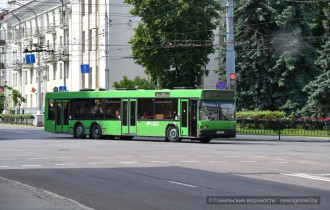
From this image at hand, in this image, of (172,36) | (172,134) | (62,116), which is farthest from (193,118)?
(172,36)

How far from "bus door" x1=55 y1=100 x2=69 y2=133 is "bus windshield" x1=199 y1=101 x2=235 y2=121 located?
10.2 metres

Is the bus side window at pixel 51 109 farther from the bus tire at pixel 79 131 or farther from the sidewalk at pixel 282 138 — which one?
the sidewalk at pixel 282 138

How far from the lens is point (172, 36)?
57.9m

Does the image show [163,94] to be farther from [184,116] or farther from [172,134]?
[172,134]

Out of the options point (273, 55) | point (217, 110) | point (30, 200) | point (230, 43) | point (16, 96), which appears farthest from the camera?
point (16, 96)

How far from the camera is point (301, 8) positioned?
58188 millimetres

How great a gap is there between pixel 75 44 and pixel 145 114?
37.6 meters

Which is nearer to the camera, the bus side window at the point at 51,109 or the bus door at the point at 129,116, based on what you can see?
the bus door at the point at 129,116

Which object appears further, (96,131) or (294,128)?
(294,128)

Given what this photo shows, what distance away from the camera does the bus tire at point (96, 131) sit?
40.4m

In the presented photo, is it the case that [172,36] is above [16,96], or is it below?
above

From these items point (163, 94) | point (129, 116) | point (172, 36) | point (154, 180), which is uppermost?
point (172, 36)

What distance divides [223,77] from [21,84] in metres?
37.9

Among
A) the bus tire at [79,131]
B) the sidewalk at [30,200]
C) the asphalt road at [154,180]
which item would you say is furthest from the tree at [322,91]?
the sidewalk at [30,200]
